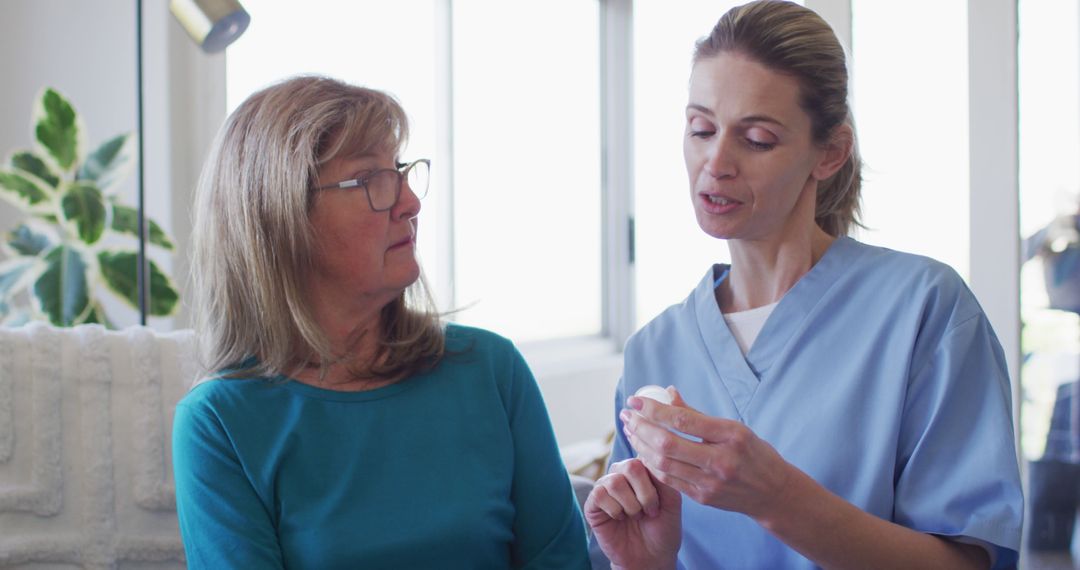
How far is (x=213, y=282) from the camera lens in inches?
49.0

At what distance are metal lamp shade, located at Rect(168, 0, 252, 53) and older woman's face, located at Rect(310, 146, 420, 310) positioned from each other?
631mm

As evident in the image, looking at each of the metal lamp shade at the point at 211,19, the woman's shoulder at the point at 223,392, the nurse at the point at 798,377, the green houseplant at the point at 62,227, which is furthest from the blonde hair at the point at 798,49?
the green houseplant at the point at 62,227

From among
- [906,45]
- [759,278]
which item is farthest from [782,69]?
[906,45]

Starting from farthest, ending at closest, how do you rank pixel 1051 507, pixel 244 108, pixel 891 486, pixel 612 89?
pixel 612 89
pixel 1051 507
pixel 244 108
pixel 891 486

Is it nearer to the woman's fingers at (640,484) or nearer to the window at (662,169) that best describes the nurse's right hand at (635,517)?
the woman's fingers at (640,484)

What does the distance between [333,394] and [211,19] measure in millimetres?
803

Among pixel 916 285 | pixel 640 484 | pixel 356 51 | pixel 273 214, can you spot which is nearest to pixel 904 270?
pixel 916 285

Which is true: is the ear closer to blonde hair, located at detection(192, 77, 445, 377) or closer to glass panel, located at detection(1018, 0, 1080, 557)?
blonde hair, located at detection(192, 77, 445, 377)

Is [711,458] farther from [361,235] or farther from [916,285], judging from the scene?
[361,235]

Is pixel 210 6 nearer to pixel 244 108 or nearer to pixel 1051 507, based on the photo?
pixel 244 108

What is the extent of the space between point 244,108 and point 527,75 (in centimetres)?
208

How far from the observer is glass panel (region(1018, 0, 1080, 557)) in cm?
207

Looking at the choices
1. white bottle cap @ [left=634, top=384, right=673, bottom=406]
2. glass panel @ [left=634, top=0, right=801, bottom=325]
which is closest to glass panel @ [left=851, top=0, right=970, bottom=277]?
glass panel @ [left=634, top=0, right=801, bottom=325]

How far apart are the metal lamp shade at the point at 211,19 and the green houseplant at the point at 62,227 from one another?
391mm
